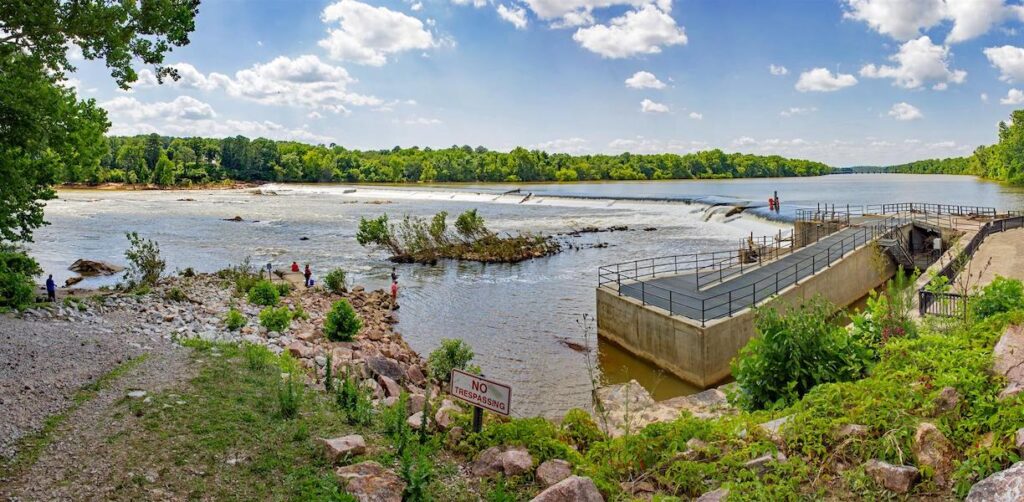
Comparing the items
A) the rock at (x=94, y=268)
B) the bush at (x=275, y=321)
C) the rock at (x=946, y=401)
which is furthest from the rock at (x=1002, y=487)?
the rock at (x=94, y=268)

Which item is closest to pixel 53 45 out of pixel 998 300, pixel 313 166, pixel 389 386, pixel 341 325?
pixel 389 386

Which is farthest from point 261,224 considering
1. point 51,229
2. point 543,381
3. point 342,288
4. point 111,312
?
point 543,381

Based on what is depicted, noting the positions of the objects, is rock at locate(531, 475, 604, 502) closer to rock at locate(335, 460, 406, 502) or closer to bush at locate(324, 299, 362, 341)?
rock at locate(335, 460, 406, 502)

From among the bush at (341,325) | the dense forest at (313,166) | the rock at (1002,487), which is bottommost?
the bush at (341,325)

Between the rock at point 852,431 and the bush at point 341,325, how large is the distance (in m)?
12.6

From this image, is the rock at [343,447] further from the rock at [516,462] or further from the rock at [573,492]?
the rock at [573,492]

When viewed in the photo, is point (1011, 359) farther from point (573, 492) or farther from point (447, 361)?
point (447, 361)

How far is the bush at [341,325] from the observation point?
638 inches

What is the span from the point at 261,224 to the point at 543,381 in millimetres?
49838

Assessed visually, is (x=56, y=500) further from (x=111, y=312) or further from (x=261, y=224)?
(x=261, y=224)

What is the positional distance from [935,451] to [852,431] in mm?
745

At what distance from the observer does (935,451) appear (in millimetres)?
5531

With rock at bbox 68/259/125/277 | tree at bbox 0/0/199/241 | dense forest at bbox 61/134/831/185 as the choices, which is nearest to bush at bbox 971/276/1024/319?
tree at bbox 0/0/199/241

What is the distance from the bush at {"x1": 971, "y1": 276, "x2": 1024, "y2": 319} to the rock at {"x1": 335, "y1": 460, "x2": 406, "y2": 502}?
8.45 metres
